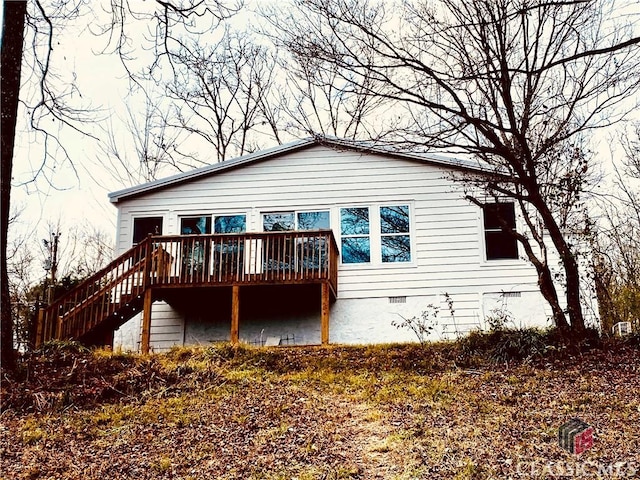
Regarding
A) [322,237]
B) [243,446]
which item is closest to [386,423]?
[243,446]

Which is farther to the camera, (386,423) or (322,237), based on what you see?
(322,237)

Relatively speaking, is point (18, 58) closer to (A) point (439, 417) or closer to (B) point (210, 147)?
(A) point (439, 417)

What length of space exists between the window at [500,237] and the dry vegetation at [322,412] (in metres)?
4.03

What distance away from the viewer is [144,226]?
14836 mm

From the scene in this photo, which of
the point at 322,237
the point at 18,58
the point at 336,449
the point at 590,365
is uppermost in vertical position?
the point at 18,58

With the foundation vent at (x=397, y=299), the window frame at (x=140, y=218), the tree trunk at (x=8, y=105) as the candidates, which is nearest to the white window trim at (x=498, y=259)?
the foundation vent at (x=397, y=299)

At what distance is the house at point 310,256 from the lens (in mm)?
12688

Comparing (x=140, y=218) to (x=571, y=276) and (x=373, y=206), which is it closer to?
(x=373, y=206)

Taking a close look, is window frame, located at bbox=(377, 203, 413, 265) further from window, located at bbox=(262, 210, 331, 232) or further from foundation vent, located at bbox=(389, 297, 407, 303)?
window, located at bbox=(262, 210, 331, 232)

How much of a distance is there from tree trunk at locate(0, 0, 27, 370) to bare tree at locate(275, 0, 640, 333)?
3.66 metres

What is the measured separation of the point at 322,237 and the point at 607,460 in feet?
25.9

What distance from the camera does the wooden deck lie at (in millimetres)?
12289

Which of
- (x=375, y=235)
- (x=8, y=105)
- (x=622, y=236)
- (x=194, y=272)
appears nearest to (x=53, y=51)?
(x=8, y=105)

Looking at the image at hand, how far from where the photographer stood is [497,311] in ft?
42.8
